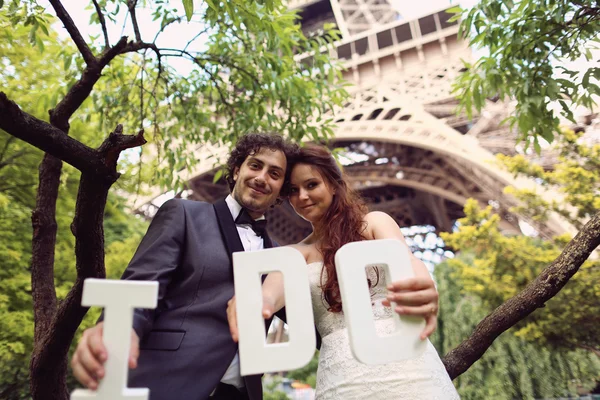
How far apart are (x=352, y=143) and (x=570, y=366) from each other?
36.0ft

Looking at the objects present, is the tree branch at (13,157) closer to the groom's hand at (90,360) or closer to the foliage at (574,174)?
the groom's hand at (90,360)

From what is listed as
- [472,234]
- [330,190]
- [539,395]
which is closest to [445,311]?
[539,395]

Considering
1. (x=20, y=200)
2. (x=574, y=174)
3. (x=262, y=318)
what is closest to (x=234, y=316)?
(x=262, y=318)

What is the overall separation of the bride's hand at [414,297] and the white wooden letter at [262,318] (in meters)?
0.24

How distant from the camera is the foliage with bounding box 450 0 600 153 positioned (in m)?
2.53

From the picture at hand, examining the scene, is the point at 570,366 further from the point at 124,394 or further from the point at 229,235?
the point at 124,394

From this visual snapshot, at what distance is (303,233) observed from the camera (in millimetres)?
22297

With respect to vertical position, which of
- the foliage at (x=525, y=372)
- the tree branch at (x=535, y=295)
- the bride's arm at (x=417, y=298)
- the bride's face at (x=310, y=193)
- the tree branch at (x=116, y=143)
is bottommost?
the foliage at (x=525, y=372)

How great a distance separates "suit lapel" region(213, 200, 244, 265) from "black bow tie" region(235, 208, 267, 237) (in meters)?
0.09

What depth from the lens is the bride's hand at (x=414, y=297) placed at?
1071 millimetres

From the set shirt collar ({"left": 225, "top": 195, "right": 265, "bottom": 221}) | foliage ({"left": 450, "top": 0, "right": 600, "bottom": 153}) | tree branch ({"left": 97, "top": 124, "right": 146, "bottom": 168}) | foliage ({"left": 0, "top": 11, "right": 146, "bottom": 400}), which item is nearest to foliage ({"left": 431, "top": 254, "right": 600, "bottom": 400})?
foliage ({"left": 450, "top": 0, "right": 600, "bottom": 153})

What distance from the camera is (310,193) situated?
5.96 feet

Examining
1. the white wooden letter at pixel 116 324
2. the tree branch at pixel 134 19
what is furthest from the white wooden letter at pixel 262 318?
the tree branch at pixel 134 19

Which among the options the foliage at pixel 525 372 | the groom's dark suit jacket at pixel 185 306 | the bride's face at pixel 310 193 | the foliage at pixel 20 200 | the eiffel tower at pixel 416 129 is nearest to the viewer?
the groom's dark suit jacket at pixel 185 306
